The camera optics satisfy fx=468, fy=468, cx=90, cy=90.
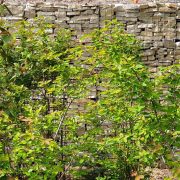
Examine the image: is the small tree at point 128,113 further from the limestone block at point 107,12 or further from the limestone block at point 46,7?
the limestone block at point 46,7

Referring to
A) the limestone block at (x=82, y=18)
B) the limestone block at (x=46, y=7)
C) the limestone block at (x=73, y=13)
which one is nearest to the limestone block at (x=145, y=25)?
the limestone block at (x=82, y=18)

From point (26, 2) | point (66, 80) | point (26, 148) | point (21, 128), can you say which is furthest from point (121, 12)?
point (26, 148)

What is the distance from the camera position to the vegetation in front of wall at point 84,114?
10.4 ft

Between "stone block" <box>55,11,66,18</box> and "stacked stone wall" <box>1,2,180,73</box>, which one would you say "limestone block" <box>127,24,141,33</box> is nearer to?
"stacked stone wall" <box>1,2,180,73</box>

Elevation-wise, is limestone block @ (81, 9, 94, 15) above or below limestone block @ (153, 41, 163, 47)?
above

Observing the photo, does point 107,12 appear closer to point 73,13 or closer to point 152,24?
point 73,13

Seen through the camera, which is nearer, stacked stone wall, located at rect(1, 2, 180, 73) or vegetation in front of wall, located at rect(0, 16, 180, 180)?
vegetation in front of wall, located at rect(0, 16, 180, 180)

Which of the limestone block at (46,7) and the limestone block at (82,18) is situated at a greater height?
the limestone block at (46,7)

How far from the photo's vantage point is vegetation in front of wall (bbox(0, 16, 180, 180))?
10.4 feet

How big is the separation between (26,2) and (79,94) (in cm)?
267

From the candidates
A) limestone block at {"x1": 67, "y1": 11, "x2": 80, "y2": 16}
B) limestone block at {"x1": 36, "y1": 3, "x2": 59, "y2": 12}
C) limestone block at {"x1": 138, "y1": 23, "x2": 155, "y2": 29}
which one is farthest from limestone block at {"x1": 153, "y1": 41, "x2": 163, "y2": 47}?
limestone block at {"x1": 36, "y1": 3, "x2": 59, "y2": 12}

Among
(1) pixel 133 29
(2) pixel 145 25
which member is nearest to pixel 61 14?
(1) pixel 133 29

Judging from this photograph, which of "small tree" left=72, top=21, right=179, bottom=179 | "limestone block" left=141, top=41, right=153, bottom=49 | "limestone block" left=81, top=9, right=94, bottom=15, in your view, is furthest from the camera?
"limestone block" left=81, top=9, right=94, bottom=15

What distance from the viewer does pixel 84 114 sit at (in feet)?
15.2
